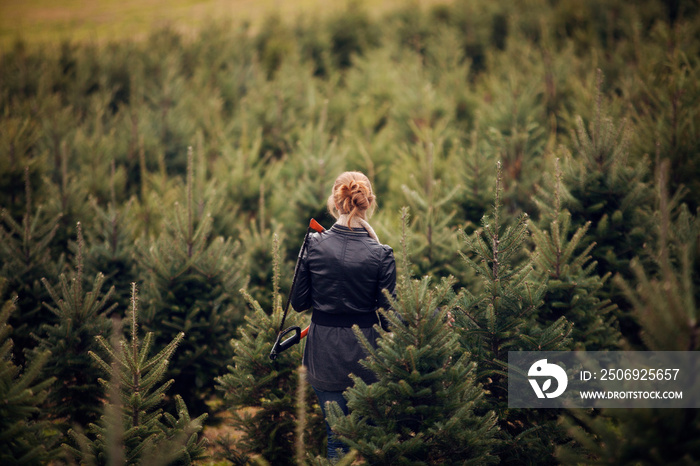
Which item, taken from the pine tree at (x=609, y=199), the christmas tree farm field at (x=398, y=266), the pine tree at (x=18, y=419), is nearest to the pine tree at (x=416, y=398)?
the christmas tree farm field at (x=398, y=266)

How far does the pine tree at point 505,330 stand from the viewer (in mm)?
3881

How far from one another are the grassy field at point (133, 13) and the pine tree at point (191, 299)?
707 inches

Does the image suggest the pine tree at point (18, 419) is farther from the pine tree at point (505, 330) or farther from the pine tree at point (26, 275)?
the pine tree at point (505, 330)

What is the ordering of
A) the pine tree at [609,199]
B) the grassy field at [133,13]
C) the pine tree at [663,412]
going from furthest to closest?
the grassy field at [133,13] → the pine tree at [609,199] → the pine tree at [663,412]

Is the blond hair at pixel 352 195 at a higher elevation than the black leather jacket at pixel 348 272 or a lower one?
higher

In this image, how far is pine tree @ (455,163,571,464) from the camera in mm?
3881

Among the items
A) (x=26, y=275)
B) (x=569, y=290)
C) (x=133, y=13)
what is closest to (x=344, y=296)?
(x=569, y=290)

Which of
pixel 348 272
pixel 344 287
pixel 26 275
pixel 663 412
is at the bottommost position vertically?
pixel 663 412

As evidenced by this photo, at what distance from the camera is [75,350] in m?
4.79

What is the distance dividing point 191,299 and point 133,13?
29221 mm

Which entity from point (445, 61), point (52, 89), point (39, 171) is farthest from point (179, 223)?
point (52, 89)

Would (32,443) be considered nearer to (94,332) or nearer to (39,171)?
(94,332)

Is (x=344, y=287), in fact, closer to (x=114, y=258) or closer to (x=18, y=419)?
(x=18, y=419)

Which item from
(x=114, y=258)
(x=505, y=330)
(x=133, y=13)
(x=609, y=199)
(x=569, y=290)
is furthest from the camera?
(x=133, y=13)
